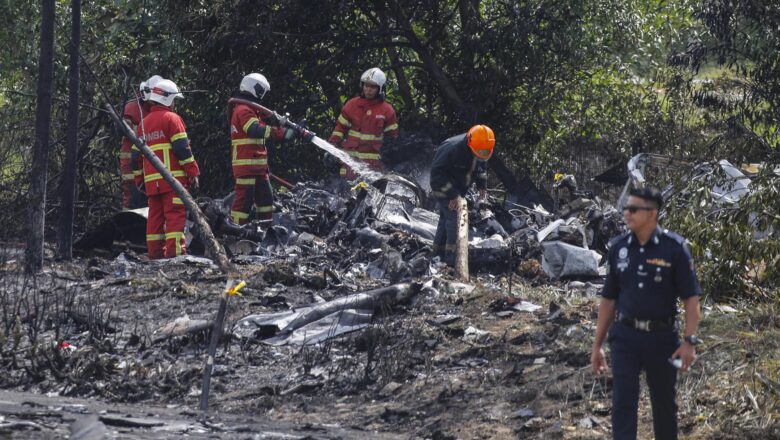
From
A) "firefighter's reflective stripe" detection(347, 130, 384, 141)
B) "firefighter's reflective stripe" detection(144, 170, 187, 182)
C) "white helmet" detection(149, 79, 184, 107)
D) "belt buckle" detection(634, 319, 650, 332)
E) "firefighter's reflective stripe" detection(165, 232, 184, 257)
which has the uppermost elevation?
"white helmet" detection(149, 79, 184, 107)

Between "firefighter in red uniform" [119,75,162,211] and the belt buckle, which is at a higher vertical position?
"firefighter in red uniform" [119,75,162,211]

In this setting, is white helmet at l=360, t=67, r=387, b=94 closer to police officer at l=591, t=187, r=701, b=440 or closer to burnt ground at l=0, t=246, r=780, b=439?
burnt ground at l=0, t=246, r=780, b=439

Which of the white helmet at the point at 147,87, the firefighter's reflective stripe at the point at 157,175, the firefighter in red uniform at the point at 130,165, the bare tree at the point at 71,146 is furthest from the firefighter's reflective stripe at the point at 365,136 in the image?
the bare tree at the point at 71,146

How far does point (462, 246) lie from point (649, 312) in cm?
614

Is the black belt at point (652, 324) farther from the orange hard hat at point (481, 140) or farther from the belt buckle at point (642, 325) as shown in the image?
the orange hard hat at point (481, 140)

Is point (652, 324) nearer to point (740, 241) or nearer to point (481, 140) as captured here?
point (740, 241)

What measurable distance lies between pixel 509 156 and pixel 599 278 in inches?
194

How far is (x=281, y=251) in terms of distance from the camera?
12438 millimetres

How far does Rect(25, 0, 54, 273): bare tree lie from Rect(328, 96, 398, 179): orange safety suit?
413 cm

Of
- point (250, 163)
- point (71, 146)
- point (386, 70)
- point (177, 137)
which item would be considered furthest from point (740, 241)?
point (386, 70)

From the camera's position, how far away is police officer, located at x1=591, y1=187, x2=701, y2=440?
16.9ft

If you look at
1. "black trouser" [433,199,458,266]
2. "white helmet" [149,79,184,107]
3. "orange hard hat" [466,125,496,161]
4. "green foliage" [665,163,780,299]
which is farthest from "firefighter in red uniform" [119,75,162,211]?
"green foliage" [665,163,780,299]

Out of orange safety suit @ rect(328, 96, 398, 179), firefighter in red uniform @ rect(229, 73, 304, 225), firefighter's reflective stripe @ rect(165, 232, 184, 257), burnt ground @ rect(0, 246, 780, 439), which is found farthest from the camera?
orange safety suit @ rect(328, 96, 398, 179)

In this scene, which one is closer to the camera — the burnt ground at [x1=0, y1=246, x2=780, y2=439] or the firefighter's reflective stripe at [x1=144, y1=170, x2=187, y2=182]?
the burnt ground at [x1=0, y1=246, x2=780, y2=439]
